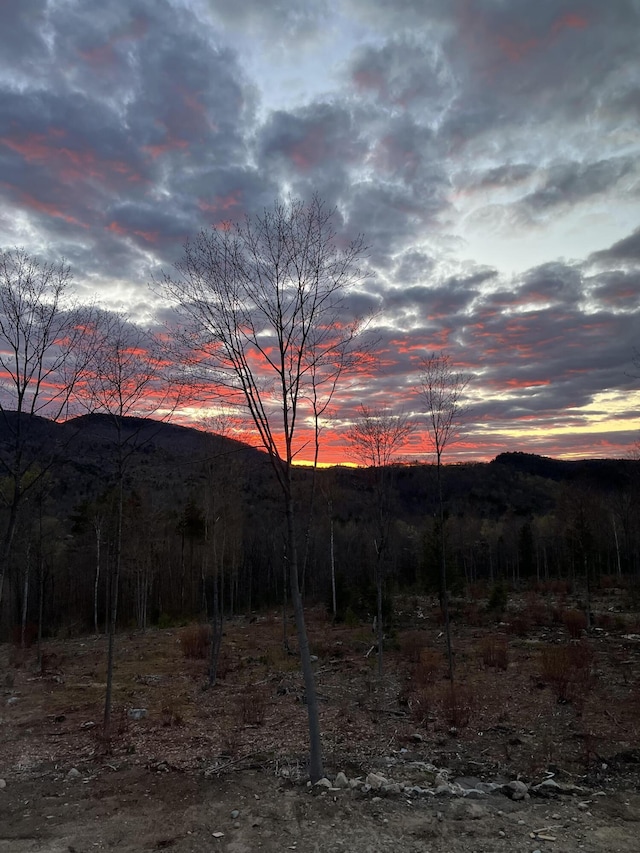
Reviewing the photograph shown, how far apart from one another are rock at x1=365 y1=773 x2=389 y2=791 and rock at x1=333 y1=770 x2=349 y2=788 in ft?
0.92

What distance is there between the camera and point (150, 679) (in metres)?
15.0

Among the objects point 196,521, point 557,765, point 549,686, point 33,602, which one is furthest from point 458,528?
point 557,765

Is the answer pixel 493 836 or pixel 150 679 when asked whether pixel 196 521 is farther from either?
pixel 493 836

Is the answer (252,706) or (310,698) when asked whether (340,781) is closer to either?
(310,698)

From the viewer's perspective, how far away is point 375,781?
654 centimetres

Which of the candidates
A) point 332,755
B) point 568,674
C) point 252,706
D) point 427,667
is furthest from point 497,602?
point 332,755

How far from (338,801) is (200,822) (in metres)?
1.59

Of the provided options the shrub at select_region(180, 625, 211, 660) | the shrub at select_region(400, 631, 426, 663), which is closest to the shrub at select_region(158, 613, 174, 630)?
the shrub at select_region(180, 625, 211, 660)

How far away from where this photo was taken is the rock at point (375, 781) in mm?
6426

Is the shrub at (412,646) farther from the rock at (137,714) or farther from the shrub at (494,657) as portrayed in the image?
the rock at (137,714)

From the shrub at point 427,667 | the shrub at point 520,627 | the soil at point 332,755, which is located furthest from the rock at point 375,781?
the shrub at point 520,627

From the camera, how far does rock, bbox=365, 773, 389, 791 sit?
643 centimetres

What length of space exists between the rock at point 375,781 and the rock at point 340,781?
0.92ft

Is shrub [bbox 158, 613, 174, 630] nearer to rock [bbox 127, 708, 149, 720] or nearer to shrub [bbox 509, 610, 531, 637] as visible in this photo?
shrub [bbox 509, 610, 531, 637]
